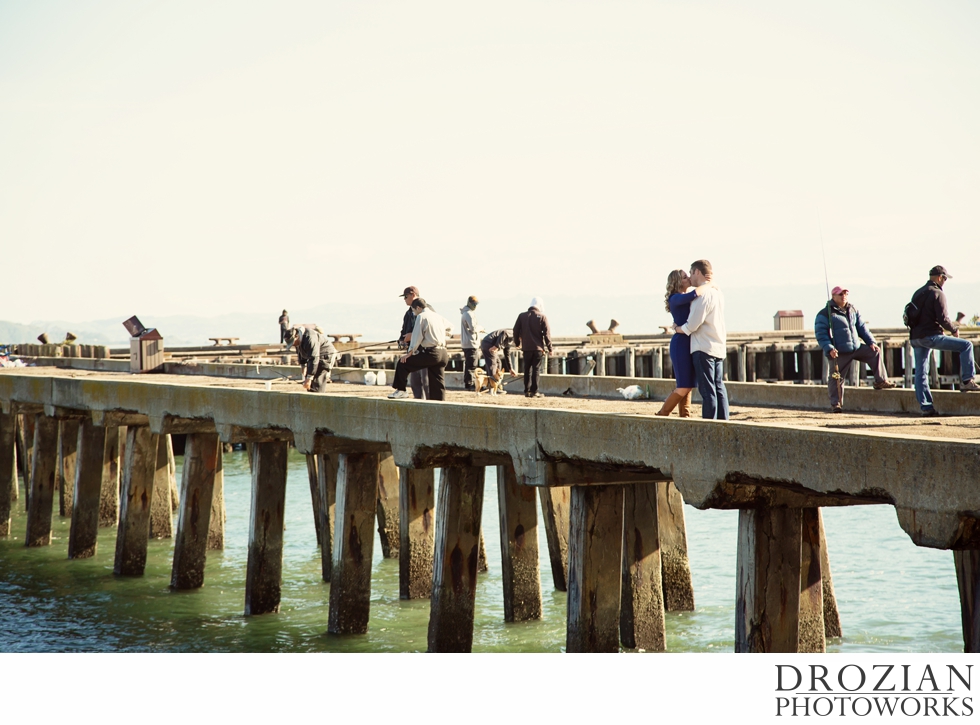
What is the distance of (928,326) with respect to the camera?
11875 millimetres

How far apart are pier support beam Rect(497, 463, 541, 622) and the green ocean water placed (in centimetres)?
24

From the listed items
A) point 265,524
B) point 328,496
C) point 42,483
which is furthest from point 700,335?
point 42,483

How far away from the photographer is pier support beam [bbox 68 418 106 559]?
20.2m

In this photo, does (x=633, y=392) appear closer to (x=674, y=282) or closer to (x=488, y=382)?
(x=488, y=382)

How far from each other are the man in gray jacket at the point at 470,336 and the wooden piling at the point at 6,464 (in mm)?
9882

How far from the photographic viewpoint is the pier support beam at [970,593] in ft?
26.1

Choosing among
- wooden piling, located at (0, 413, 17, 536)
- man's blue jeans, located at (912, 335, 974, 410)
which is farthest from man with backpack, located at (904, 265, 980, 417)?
wooden piling, located at (0, 413, 17, 536)

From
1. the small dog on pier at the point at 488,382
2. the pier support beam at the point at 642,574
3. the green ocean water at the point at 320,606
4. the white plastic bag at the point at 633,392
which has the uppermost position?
the small dog on pier at the point at 488,382

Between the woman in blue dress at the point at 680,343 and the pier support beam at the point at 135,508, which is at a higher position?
the woman in blue dress at the point at 680,343

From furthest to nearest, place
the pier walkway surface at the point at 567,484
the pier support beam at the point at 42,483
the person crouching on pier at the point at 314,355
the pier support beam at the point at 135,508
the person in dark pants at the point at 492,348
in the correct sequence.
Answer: the pier support beam at the point at 42,483 → the pier support beam at the point at 135,508 → the person in dark pants at the point at 492,348 → the person crouching on pier at the point at 314,355 → the pier walkway surface at the point at 567,484

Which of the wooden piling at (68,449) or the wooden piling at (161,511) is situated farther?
the wooden piling at (68,449)

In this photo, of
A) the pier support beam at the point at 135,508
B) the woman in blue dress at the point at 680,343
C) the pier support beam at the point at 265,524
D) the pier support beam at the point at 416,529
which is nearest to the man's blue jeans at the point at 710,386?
the woman in blue dress at the point at 680,343

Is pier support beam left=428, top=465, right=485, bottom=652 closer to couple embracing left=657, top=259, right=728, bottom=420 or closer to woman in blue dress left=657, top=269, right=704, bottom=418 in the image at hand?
woman in blue dress left=657, top=269, right=704, bottom=418

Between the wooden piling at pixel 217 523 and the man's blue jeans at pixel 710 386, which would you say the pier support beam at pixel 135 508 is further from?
the man's blue jeans at pixel 710 386
